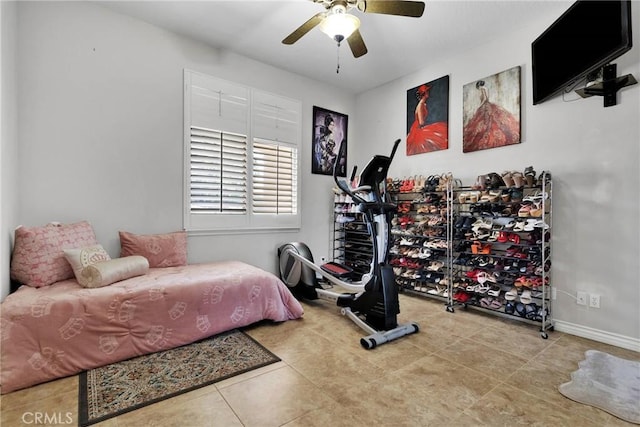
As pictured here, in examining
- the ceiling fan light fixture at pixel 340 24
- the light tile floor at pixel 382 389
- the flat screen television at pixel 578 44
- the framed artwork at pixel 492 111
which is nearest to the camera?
A: the light tile floor at pixel 382 389

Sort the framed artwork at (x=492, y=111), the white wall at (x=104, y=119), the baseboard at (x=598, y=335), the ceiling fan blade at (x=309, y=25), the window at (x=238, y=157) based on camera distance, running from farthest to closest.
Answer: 1. the window at (x=238, y=157)
2. the framed artwork at (x=492, y=111)
3. the white wall at (x=104, y=119)
4. the baseboard at (x=598, y=335)
5. the ceiling fan blade at (x=309, y=25)

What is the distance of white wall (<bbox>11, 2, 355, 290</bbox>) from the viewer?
2.61m

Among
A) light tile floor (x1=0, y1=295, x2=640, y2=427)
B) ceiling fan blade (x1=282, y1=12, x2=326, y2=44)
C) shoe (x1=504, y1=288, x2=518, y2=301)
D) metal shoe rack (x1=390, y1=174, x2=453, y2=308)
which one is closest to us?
light tile floor (x1=0, y1=295, x2=640, y2=427)

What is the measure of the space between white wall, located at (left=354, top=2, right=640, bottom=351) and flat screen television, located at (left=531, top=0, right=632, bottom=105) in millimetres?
249

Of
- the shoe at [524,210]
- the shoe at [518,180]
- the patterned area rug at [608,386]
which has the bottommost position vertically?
the patterned area rug at [608,386]

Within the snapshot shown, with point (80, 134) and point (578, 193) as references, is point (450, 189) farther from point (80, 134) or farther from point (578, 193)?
point (80, 134)

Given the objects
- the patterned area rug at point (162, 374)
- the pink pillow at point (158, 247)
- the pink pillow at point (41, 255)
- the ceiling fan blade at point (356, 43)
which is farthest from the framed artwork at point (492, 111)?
the pink pillow at point (41, 255)

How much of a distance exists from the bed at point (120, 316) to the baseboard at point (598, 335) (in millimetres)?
2678

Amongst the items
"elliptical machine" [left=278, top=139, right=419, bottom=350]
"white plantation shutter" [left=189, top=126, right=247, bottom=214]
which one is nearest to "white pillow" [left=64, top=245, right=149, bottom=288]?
"white plantation shutter" [left=189, top=126, right=247, bottom=214]

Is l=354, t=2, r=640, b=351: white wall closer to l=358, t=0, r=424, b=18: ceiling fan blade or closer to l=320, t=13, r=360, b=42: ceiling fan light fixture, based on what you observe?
l=358, t=0, r=424, b=18: ceiling fan blade

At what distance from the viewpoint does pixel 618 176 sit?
256cm

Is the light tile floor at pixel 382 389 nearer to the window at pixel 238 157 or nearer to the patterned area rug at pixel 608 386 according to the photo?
the patterned area rug at pixel 608 386

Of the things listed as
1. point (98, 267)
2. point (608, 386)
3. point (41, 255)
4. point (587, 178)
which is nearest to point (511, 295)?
point (608, 386)

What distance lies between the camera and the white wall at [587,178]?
250 centimetres
